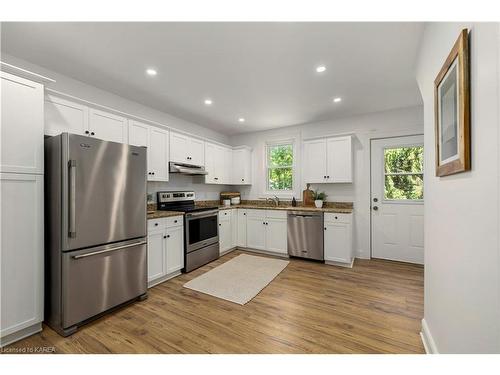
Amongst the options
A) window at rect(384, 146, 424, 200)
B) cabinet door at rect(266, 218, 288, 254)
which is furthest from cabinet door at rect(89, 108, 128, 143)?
window at rect(384, 146, 424, 200)

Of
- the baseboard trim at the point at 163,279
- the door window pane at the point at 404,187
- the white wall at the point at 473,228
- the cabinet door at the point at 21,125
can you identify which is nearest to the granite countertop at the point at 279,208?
the door window pane at the point at 404,187

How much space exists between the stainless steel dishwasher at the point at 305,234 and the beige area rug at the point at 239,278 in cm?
34

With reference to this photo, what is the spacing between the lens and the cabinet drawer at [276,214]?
4038 millimetres

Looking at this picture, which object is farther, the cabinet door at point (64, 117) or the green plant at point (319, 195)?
the green plant at point (319, 195)

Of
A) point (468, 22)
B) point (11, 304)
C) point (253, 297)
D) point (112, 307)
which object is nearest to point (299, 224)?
point (253, 297)

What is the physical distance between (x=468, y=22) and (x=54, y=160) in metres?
3.04

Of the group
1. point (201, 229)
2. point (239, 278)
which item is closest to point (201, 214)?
point (201, 229)

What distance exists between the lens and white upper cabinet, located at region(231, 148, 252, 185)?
15.9 feet

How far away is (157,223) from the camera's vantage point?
2857 mm

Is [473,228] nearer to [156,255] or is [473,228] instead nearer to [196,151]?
[156,255]

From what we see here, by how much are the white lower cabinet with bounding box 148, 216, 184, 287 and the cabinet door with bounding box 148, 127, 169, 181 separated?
0.71m

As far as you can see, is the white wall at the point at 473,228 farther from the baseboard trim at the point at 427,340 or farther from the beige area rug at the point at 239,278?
the beige area rug at the point at 239,278

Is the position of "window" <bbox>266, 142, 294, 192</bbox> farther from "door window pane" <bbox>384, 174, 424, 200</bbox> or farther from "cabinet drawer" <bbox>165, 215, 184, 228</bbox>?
"cabinet drawer" <bbox>165, 215, 184, 228</bbox>

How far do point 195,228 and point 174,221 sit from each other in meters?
0.43
